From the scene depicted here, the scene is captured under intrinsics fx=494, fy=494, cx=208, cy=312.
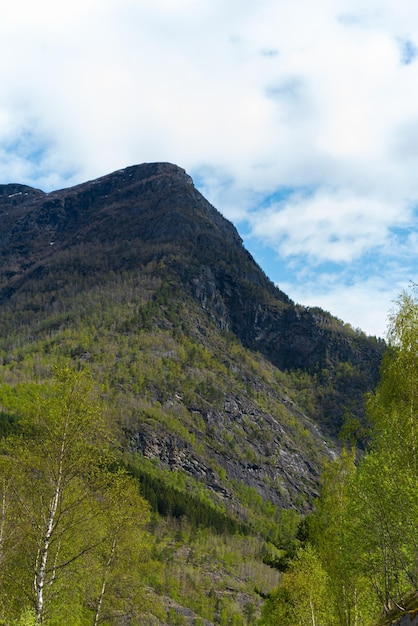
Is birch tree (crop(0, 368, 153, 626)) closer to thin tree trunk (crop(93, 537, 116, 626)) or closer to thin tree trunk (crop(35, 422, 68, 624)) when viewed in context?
thin tree trunk (crop(35, 422, 68, 624))

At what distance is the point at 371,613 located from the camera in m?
29.6

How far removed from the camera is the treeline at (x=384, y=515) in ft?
65.4

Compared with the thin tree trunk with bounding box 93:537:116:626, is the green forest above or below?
above

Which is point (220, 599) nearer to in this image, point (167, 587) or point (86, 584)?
point (167, 587)

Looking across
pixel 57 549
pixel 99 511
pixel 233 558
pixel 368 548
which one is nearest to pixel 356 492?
pixel 368 548

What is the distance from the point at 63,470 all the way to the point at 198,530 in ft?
533

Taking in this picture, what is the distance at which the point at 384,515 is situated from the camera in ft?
67.7

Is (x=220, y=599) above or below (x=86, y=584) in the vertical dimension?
below

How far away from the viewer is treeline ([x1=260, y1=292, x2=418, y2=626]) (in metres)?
19.9

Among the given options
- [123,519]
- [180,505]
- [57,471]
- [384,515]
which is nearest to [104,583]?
[123,519]

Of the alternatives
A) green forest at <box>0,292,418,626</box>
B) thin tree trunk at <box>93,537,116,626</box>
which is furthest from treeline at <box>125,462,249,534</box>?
thin tree trunk at <box>93,537,116,626</box>

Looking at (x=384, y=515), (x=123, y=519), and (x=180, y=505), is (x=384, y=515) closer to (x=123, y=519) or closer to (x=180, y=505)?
(x=123, y=519)

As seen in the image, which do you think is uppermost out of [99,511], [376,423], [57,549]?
[376,423]

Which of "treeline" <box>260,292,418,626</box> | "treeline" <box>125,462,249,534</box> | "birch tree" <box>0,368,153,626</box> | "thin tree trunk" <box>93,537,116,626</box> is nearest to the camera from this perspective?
"treeline" <box>260,292,418,626</box>
